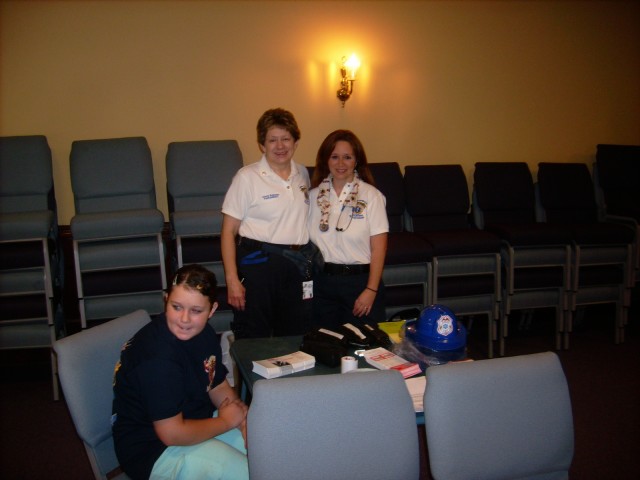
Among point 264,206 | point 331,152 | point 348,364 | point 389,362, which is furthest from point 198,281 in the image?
point 331,152

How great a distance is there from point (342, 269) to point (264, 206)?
0.49m

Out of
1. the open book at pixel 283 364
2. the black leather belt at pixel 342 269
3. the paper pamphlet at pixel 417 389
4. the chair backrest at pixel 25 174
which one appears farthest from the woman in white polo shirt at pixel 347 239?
the chair backrest at pixel 25 174

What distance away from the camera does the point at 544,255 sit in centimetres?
386

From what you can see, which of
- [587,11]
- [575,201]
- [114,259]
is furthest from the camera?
[587,11]

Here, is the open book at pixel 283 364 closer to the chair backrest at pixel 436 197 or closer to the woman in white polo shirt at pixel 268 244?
the woman in white polo shirt at pixel 268 244

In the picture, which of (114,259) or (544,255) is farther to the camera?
(544,255)

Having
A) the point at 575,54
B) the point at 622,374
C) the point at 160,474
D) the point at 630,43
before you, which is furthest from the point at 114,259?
the point at 630,43

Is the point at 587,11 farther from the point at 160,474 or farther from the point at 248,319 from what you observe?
the point at 160,474

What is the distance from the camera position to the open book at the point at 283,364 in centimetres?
179

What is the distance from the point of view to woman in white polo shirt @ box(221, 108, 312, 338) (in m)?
2.42

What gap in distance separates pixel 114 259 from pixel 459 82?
3229 millimetres

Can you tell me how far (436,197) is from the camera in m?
→ 4.18

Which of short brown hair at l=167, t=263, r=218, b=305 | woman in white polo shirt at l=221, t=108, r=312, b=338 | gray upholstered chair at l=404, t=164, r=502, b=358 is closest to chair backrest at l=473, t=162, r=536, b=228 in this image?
gray upholstered chair at l=404, t=164, r=502, b=358

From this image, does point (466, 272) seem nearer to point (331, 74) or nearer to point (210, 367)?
point (331, 74)
